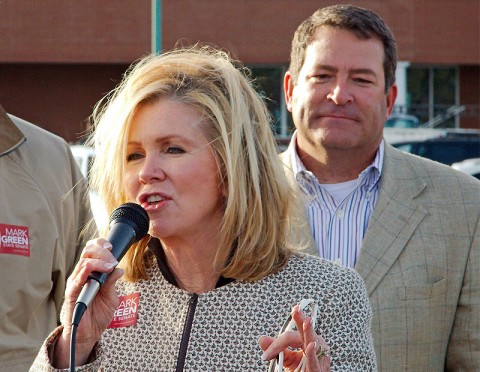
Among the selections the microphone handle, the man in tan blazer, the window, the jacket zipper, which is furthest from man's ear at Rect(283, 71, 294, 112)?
the window

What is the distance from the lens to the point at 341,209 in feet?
15.0

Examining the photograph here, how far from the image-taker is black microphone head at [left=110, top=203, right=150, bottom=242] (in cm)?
276

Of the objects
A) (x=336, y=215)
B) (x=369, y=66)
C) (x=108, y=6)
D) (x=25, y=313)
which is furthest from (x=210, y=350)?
(x=108, y=6)

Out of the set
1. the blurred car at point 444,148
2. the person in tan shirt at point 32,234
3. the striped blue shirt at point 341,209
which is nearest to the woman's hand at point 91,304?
the person in tan shirt at point 32,234

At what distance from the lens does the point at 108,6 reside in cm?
3111

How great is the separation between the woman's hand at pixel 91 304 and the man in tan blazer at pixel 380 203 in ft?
5.30

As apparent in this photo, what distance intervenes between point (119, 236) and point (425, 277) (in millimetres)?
1928

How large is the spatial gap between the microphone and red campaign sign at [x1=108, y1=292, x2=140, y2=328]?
429mm

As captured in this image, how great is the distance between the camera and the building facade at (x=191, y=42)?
31.1 metres

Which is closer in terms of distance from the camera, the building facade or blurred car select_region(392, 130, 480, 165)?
blurred car select_region(392, 130, 480, 165)

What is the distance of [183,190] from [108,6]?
94.7 ft

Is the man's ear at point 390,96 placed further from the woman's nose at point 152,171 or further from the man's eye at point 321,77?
the woman's nose at point 152,171

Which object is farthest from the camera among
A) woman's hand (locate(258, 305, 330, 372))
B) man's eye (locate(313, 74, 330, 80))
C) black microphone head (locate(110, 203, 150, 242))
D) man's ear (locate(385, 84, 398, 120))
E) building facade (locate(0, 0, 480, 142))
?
building facade (locate(0, 0, 480, 142))

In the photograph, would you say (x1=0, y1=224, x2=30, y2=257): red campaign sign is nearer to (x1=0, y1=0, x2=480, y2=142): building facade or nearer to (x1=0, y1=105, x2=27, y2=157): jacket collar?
(x1=0, y1=105, x2=27, y2=157): jacket collar
